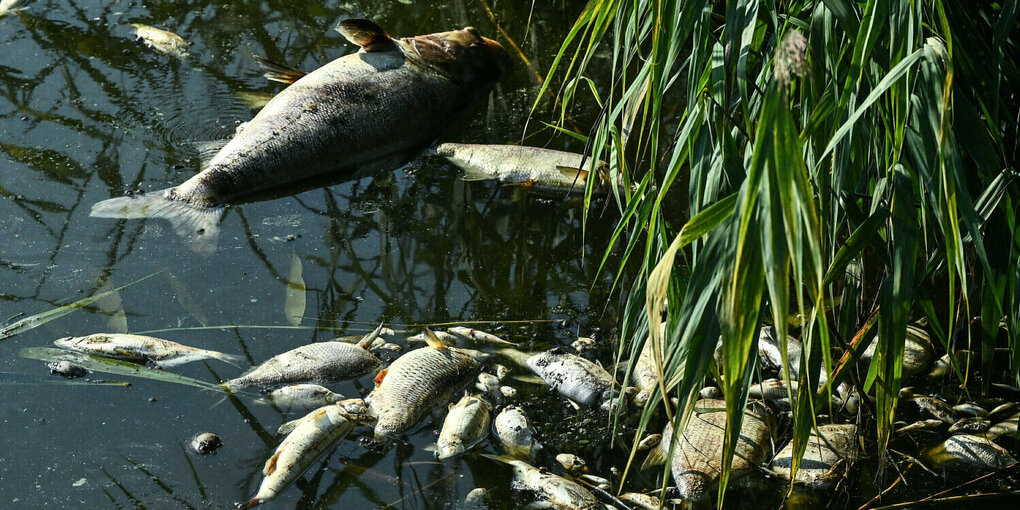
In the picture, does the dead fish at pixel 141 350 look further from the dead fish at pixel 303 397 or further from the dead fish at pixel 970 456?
the dead fish at pixel 970 456

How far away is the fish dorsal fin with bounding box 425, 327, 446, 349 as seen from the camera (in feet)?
11.2

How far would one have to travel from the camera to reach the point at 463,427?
3.06 meters

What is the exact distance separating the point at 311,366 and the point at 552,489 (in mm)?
950

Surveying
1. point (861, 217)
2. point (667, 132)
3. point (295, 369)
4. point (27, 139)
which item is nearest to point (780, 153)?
point (861, 217)

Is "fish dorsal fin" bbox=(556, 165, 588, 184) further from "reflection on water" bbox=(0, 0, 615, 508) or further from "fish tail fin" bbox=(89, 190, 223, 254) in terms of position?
"fish tail fin" bbox=(89, 190, 223, 254)

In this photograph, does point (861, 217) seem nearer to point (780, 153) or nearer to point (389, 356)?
point (780, 153)

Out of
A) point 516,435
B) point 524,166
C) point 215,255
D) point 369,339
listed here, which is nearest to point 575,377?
point 516,435

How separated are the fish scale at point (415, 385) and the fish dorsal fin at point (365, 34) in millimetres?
2413

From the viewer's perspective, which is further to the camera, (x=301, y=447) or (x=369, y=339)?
(x=369, y=339)

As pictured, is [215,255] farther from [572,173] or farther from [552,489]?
[552,489]

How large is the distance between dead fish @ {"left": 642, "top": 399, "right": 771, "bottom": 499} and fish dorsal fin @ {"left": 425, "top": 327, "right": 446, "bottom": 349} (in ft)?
2.71

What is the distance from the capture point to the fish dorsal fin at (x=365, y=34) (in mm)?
5148

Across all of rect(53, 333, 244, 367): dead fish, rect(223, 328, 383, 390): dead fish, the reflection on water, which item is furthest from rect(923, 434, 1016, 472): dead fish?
rect(53, 333, 244, 367): dead fish

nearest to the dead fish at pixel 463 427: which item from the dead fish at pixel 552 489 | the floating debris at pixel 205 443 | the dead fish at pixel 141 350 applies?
the dead fish at pixel 552 489
